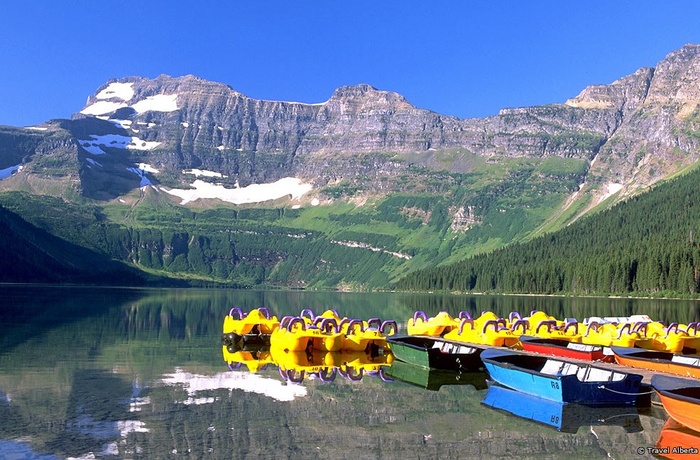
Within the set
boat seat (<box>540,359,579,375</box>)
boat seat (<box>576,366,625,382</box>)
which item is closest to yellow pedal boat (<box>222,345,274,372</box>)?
boat seat (<box>540,359,579,375</box>)

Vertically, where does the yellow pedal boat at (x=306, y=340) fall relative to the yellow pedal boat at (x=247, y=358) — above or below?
above

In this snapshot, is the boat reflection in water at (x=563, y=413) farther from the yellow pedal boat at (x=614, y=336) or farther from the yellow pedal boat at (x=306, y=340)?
the yellow pedal boat at (x=306, y=340)

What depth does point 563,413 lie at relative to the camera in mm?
37562

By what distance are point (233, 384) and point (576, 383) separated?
2160cm

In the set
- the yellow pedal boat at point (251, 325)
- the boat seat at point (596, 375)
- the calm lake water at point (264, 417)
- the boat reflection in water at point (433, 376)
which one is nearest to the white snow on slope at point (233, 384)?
the calm lake water at point (264, 417)

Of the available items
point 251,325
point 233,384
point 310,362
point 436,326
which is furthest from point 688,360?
point 251,325

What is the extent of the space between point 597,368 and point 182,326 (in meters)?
68.0

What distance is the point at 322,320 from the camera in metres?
71.6

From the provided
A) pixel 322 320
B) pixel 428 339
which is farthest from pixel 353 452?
pixel 322 320

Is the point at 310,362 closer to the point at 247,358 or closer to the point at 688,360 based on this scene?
the point at 247,358

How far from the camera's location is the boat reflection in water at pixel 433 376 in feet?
162

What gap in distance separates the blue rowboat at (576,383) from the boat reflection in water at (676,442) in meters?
4.74

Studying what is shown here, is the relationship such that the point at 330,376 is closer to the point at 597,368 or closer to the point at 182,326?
the point at 597,368

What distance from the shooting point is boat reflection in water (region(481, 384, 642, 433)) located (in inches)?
1390
